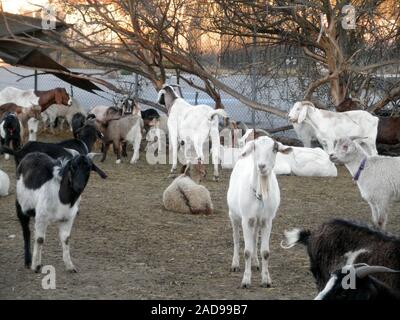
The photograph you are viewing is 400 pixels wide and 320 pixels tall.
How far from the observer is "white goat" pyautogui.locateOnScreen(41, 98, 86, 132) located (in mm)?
19172

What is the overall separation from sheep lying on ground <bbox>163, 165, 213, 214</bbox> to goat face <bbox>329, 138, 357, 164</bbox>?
1.73 metres

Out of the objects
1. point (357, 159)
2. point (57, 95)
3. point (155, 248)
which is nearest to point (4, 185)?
point (155, 248)

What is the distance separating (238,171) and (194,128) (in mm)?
6632

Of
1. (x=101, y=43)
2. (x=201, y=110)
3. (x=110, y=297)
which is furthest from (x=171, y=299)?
(x=101, y=43)

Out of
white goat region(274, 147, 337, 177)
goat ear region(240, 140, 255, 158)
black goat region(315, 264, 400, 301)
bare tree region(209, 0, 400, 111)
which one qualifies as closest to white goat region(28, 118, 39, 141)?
bare tree region(209, 0, 400, 111)

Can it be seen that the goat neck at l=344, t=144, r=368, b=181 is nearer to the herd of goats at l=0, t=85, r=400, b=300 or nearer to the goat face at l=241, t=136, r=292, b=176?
the herd of goats at l=0, t=85, r=400, b=300

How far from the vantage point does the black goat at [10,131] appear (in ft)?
48.2

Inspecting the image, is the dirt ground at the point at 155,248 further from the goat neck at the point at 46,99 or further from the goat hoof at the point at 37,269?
the goat neck at the point at 46,99

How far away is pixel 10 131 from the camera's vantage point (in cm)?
1470

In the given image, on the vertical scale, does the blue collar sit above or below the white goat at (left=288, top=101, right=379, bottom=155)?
below

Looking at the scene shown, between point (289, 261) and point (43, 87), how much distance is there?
20.5m

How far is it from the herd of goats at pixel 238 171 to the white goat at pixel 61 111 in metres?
0.02

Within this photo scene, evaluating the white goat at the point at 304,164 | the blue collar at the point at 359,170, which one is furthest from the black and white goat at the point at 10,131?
the blue collar at the point at 359,170
